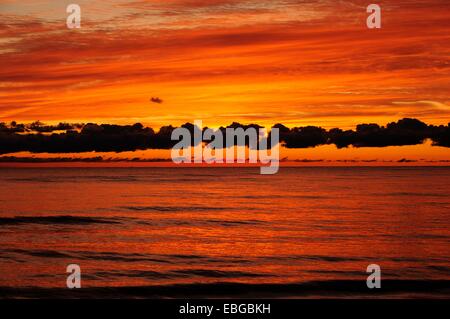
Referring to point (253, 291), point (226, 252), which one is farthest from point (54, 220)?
point (253, 291)

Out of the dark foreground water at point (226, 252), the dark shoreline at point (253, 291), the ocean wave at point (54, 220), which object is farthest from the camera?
the ocean wave at point (54, 220)

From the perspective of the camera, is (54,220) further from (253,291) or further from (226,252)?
(253,291)

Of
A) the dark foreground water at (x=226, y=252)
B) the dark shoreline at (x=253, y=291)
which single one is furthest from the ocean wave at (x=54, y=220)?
the dark shoreline at (x=253, y=291)

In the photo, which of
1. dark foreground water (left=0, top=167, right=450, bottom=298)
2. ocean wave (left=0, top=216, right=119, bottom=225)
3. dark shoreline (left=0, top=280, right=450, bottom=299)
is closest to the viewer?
dark shoreline (left=0, top=280, right=450, bottom=299)

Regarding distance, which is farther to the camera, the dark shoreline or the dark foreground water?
the dark foreground water

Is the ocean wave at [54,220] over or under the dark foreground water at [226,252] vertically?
under

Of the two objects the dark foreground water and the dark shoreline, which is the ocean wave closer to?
the dark foreground water

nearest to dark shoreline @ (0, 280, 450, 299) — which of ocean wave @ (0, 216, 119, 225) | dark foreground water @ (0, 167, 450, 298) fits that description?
dark foreground water @ (0, 167, 450, 298)

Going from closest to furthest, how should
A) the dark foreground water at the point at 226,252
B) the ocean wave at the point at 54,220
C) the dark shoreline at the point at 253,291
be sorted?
the dark shoreline at the point at 253,291
the dark foreground water at the point at 226,252
the ocean wave at the point at 54,220

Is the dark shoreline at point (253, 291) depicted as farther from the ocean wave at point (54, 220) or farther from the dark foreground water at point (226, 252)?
the ocean wave at point (54, 220)

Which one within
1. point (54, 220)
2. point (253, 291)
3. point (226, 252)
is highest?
point (253, 291)

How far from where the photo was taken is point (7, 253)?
101ft
